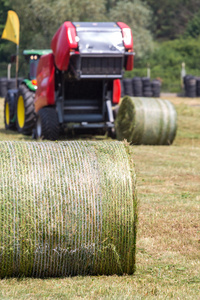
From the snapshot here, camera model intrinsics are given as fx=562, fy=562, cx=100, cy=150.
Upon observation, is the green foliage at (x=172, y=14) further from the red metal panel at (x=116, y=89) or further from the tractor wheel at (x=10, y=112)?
the red metal panel at (x=116, y=89)

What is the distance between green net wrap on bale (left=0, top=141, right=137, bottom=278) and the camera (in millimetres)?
4246

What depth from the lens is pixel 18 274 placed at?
4.39 meters

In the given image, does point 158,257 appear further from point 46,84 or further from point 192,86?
point 192,86

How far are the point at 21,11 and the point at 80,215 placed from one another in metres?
39.9

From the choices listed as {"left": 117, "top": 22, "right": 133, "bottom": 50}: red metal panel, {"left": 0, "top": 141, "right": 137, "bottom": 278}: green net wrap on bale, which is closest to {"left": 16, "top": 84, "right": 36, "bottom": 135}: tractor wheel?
{"left": 117, "top": 22, "right": 133, "bottom": 50}: red metal panel

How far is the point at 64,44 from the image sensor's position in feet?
37.5

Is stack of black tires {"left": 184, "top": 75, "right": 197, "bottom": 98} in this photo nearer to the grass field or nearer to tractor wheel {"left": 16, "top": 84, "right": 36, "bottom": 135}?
tractor wheel {"left": 16, "top": 84, "right": 36, "bottom": 135}

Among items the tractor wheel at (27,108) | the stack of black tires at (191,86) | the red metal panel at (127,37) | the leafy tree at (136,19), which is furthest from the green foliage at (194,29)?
the red metal panel at (127,37)

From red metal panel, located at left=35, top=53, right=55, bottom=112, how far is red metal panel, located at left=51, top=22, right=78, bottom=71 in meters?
0.47

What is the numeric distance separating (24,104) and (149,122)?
11.0 ft

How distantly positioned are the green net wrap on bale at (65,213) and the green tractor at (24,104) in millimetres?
9367

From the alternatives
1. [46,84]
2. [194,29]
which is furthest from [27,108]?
[194,29]

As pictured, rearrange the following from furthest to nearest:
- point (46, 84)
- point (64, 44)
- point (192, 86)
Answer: point (192, 86) → point (46, 84) → point (64, 44)

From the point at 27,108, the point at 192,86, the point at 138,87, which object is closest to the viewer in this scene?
the point at 27,108
